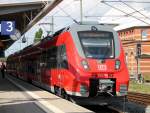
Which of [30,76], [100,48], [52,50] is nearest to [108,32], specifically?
[100,48]

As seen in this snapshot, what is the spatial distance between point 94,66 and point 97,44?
1.17 metres

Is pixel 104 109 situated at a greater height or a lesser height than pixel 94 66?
lesser

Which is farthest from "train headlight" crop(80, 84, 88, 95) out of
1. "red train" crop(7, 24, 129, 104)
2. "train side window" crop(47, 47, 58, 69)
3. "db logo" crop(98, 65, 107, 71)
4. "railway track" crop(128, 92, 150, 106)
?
"train side window" crop(47, 47, 58, 69)

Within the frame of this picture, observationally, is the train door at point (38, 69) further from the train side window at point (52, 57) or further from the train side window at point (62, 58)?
the train side window at point (62, 58)

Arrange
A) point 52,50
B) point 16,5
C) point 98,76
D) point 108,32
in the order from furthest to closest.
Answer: point 16,5, point 52,50, point 108,32, point 98,76

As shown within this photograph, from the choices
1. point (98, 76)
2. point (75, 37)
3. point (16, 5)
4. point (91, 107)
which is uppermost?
point (16, 5)

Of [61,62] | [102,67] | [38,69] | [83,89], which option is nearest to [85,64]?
[102,67]

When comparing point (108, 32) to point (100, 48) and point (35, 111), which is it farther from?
point (35, 111)

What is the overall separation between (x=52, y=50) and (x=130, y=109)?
5.89 meters

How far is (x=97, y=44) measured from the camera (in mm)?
19375

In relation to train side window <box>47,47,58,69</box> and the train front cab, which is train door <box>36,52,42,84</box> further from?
the train front cab

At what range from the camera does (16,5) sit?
31.4m

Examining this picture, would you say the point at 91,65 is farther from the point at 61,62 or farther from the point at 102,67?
the point at 61,62

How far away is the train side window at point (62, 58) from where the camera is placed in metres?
19.7
